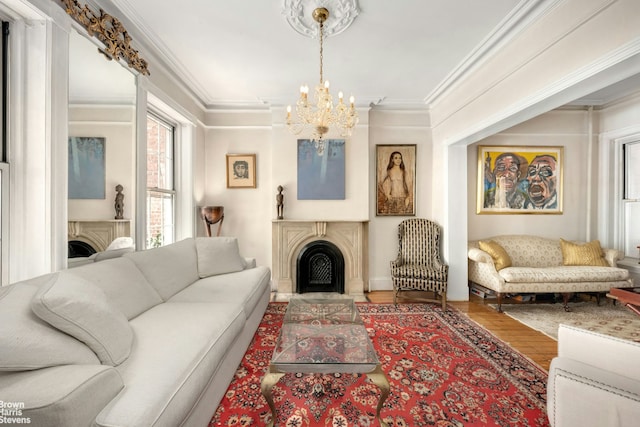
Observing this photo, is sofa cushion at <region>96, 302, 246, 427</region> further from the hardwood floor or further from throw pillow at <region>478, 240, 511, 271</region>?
throw pillow at <region>478, 240, 511, 271</region>

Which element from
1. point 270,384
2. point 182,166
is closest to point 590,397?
point 270,384

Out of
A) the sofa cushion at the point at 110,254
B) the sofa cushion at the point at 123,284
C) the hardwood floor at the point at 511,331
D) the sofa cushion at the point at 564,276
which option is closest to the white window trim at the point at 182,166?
the sofa cushion at the point at 110,254

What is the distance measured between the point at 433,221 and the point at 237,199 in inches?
123

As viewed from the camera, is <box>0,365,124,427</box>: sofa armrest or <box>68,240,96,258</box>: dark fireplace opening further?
<box>68,240,96,258</box>: dark fireplace opening

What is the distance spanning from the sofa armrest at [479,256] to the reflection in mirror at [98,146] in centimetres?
411

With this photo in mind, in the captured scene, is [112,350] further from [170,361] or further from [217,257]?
[217,257]

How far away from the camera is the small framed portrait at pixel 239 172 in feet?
14.4

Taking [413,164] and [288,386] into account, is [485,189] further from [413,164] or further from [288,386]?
[288,386]

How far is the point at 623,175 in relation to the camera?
419 centimetres

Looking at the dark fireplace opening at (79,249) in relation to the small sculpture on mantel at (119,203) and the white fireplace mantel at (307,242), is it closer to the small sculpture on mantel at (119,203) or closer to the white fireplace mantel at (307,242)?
the small sculpture on mantel at (119,203)

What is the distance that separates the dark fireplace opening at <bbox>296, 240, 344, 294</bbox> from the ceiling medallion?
2706 mm

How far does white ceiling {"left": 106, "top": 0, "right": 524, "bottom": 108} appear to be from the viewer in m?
2.28

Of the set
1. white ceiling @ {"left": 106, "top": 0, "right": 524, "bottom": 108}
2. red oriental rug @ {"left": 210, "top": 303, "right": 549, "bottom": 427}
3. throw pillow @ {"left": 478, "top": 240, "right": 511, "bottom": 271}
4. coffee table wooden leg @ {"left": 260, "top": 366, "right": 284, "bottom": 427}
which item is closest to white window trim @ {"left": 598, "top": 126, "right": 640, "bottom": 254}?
throw pillow @ {"left": 478, "top": 240, "right": 511, "bottom": 271}

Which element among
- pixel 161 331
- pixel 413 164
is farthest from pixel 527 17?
pixel 161 331
